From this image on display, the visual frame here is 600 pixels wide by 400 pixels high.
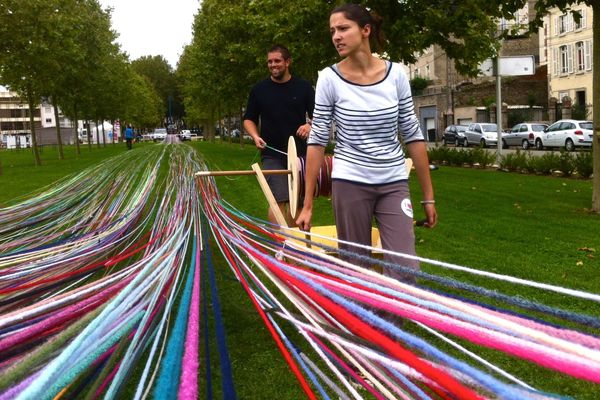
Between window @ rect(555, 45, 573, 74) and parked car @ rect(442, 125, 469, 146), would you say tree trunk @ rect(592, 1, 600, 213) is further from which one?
window @ rect(555, 45, 573, 74)

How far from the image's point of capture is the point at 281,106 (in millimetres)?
4703

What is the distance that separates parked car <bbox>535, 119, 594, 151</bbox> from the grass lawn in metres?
15.2

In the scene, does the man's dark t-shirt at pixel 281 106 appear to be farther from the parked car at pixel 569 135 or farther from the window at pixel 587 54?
the window at pixel 587 54

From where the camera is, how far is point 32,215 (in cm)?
718

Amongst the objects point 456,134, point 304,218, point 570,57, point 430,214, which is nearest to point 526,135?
point 456,134

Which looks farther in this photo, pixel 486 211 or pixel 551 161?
pixel 551 161

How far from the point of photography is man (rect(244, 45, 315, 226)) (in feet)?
15.4

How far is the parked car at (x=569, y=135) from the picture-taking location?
27.2m

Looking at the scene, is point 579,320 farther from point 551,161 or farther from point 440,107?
point 440,107

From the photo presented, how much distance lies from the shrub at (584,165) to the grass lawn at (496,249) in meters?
0.48

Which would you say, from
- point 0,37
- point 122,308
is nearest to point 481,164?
point 0,37

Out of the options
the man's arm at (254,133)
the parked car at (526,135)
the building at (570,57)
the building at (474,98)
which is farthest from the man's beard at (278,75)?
the building at (474,98)

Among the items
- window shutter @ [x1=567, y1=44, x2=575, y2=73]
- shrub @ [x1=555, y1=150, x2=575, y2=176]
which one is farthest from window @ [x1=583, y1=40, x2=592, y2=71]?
shrub @ [x1=555, y1=150, x2=575, y2=176]

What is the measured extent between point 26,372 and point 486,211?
8308mm
